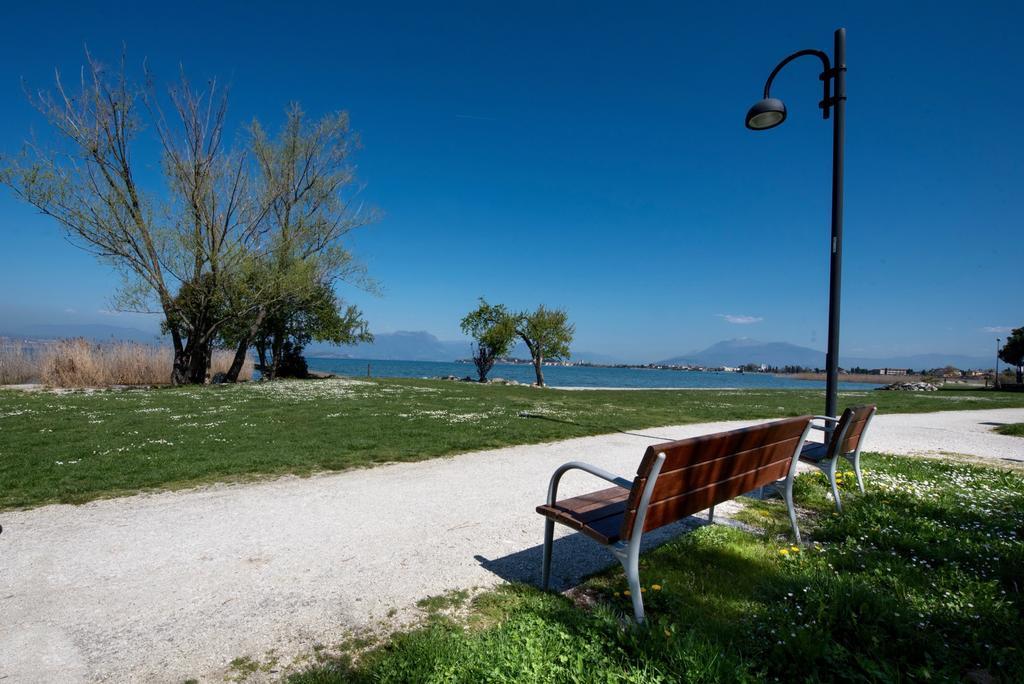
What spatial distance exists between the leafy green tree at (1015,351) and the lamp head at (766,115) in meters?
72.0

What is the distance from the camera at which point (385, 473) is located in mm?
7641

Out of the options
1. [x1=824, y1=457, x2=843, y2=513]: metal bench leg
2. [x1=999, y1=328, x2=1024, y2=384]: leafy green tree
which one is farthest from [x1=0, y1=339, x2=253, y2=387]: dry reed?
[x1=999, y1=328, x2=1024, y2=384]: leafy green tree

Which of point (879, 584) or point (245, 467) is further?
point (245, 467)

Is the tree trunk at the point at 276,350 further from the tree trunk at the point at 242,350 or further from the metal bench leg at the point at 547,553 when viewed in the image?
the metal bench leg at the point at 547,553

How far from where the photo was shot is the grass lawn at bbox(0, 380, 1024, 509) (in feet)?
23.0

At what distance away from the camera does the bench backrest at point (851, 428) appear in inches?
230

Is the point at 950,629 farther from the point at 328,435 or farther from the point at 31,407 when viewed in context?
the point at 31,407

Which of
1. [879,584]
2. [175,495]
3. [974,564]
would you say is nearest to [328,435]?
[175,495]

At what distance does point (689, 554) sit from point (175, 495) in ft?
20.9

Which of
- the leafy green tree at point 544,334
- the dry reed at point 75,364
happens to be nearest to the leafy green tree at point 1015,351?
the leafy green tree at point 544,334

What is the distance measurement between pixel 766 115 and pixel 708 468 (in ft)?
21.5

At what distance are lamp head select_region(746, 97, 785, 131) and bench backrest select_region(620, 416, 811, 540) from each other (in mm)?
5327

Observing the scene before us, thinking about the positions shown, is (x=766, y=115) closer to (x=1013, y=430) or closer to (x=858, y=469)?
(x=858, y=469)

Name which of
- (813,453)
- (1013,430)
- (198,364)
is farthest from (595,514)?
(198,364)
